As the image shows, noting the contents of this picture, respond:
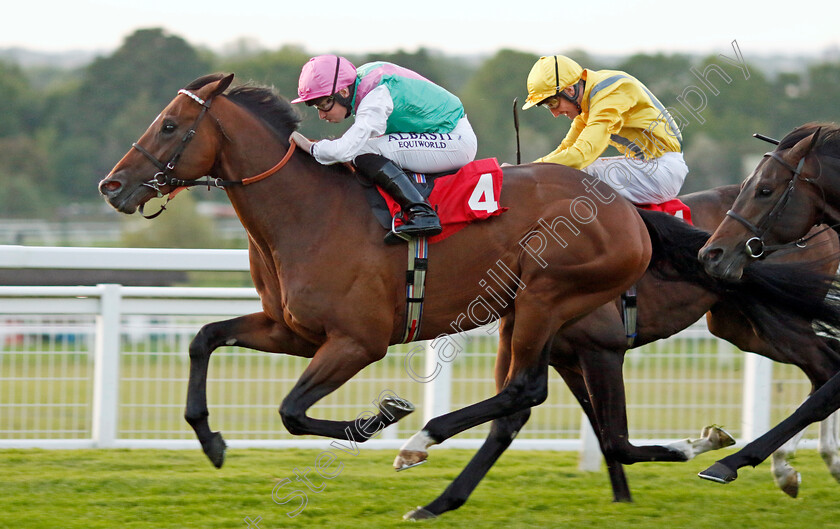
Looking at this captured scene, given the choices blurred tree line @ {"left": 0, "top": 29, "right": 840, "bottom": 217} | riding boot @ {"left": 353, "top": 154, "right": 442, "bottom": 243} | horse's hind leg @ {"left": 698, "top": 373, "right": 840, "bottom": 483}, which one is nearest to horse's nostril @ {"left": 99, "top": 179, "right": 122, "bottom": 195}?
riding boot @ {"left": 353, "top": 154, "right": 442, "bottom": 243}

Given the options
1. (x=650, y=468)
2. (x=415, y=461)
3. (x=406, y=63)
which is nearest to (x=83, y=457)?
(x=415, y=461)

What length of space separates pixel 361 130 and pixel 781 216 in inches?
63.2

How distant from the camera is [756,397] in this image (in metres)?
5.50

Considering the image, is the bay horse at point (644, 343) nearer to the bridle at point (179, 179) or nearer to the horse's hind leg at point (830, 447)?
the horse's hind leg at point (830, 447)

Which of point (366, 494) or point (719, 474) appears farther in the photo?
point (366, 494)

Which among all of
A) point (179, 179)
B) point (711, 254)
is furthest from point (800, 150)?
point (179, 179)

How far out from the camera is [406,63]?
→ 3716cm

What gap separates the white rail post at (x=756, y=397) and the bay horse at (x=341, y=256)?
1823 millimetres

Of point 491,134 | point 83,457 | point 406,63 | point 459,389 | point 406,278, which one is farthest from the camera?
point 491,134

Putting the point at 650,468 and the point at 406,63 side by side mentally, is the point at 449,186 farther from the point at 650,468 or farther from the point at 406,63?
the point at 406,63

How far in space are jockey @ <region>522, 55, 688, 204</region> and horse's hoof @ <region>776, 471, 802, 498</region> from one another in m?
1.28

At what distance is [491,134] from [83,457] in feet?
117

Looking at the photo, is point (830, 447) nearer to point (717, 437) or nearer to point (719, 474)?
point (717, 437)

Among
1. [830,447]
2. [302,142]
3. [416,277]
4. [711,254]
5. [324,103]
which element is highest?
[324,103]
